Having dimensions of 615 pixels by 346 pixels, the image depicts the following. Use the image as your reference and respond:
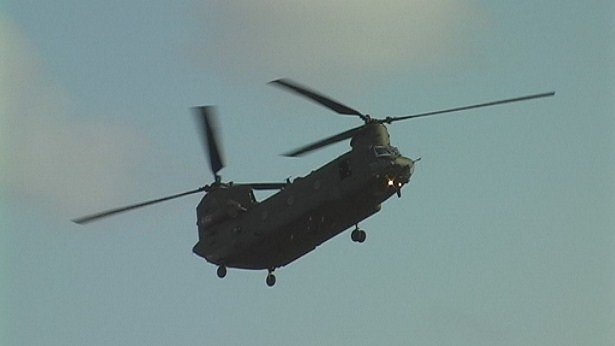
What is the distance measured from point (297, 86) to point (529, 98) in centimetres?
1284

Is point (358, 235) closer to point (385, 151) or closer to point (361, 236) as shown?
point (361, 236)

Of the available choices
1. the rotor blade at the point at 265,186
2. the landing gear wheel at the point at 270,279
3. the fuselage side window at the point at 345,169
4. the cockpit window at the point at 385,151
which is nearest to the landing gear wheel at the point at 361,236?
the fuselage side window at the point at 345,169

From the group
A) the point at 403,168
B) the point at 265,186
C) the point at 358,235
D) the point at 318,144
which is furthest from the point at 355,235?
the point at 265,186

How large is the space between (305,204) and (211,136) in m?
12.8

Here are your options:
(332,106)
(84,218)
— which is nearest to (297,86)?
(332,106)

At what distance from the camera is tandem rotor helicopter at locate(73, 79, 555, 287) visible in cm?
8150

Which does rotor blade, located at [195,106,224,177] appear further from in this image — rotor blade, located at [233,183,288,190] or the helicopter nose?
the helicopter nose

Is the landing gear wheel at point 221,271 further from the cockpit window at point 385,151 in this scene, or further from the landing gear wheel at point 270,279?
the cockpit window at point 385,151

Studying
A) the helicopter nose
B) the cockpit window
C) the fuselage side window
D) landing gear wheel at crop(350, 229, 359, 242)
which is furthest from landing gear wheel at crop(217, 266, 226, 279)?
the helicopter nose

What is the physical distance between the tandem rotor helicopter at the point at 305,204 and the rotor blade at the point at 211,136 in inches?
86.6

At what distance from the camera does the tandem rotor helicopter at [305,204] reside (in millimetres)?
81500

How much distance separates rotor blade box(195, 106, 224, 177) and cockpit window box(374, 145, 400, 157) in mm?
15730

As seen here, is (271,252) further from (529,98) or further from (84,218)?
(529,98)

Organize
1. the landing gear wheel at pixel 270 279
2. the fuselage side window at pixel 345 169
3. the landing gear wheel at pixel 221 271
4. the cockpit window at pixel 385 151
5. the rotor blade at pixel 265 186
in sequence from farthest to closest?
the rotor blade at pixel 265 186
the landing gear wheel at pixel 221 271
the landing gear wheel at pixel 270 279
the fuselage side window at pixel 345 169
the cockpit window at pixel 385 151
